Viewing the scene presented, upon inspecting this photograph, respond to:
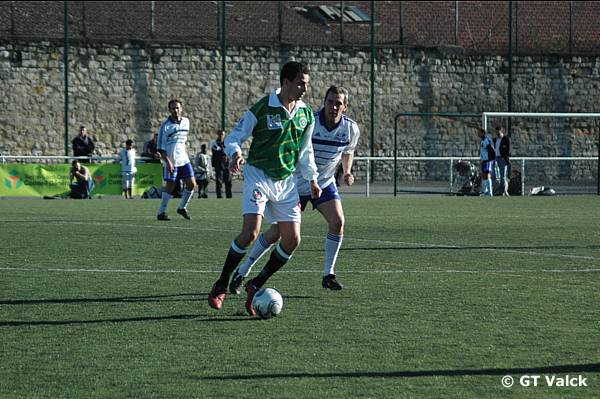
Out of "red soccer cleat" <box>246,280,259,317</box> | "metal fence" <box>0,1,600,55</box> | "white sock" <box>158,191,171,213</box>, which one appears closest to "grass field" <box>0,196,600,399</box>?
"red soccer cleat" <box>246,280,259,317</box>

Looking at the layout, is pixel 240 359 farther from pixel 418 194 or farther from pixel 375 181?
pixel 375 181

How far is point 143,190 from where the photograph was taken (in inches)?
1224

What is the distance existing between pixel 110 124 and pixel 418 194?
39.6ft

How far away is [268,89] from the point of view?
42375 mm

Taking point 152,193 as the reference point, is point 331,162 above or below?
above

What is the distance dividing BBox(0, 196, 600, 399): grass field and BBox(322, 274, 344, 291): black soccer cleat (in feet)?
0.22

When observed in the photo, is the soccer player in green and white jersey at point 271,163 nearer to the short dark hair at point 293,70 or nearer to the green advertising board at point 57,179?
the short dark hair at point 293,70

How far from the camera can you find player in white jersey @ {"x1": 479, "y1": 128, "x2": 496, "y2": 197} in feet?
104

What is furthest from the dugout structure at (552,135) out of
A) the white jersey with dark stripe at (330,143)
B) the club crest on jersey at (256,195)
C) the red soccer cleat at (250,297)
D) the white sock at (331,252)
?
the red soccer cleat at (250,297)

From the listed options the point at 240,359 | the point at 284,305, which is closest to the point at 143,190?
the point at 284,305

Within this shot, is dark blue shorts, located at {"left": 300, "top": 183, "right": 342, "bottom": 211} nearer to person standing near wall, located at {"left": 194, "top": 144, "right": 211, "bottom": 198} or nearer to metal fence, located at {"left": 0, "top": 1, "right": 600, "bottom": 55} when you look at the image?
person standing near wall, located at {"left": 194, "top": 144, "right": 211, "bottom": 198}

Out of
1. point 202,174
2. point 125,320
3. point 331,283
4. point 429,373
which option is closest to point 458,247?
point 331,283

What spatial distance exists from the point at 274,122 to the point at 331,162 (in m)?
2.40

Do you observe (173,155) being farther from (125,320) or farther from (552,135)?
(552,135)
